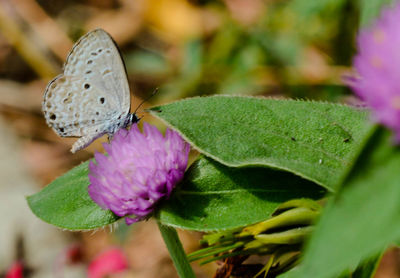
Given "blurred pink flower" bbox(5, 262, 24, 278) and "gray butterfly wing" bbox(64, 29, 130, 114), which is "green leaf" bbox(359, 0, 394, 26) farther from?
"blurred pink flower" bbox(5, 262, 24, 278)

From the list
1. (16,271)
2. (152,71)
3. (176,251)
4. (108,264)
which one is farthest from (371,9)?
(152,71)

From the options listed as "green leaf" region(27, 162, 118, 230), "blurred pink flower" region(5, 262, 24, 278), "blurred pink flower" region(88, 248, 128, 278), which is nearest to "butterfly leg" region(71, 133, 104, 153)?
"green leaf" region(27, 162, 118, 230)

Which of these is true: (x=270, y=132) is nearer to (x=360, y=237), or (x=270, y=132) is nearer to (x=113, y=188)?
(x=113, y=188)

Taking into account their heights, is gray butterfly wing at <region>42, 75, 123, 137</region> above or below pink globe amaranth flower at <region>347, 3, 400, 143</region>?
→ below

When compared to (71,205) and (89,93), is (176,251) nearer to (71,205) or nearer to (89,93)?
(71,205)

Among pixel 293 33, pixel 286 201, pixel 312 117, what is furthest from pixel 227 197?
pixel 293 33
